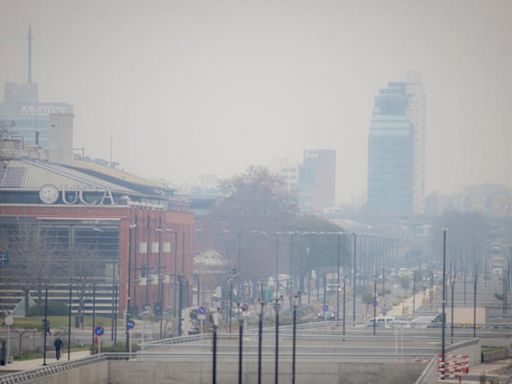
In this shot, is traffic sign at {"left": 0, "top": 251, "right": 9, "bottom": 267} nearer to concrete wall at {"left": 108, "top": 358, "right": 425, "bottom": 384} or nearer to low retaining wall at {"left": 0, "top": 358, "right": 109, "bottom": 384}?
concrete wall at {"left": 108, "top": 358, "right": 425, "bottom": 384}

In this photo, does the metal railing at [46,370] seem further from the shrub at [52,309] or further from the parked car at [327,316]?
the parked car at [327,316]

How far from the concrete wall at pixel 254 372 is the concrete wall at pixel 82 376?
2.46 ft

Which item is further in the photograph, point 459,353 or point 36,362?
point 459,353

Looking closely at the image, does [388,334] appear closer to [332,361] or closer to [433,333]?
[433,333]

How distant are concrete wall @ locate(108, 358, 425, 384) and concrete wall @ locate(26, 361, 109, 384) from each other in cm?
75

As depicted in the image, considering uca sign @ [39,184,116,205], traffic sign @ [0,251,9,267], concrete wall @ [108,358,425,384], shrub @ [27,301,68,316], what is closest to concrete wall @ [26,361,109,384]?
concrete wall @ [108,358,425,384]

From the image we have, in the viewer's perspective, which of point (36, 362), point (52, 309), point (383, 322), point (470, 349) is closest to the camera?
point (36, 362)

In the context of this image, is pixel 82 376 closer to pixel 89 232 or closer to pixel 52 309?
pixel 52 309

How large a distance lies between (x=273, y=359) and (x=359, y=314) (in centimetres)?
4441

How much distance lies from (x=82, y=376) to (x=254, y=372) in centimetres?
608

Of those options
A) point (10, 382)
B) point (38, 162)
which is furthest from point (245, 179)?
point (10, 382)

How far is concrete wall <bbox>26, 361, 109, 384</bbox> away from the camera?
54.7 m

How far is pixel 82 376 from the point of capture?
58.3 m

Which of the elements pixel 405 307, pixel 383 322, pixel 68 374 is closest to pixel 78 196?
pixel 383 322
